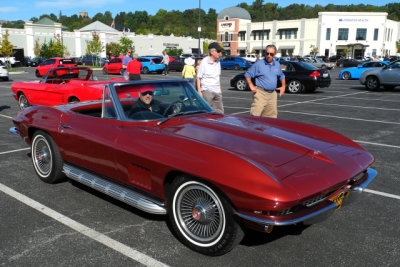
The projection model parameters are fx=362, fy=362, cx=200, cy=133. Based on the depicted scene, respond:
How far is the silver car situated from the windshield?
15.8 metres

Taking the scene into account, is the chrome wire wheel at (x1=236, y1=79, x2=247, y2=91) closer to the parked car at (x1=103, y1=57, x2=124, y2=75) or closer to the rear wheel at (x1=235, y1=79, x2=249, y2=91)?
the rear wheel at (x1=235, y1=79, x2=249, y2=91)

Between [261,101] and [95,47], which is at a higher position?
[95,47]

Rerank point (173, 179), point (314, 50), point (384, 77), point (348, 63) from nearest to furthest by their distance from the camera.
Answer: point (173, 179) < point (384, 77) < point (348, 63) < point (314, 50)

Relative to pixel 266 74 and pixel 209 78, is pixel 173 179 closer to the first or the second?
pixel 209 78

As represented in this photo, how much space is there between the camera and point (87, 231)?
3.55 m

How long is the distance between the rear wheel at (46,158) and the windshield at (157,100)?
128 cm

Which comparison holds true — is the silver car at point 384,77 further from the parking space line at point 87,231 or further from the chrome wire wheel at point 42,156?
the parking space line at point 87,231

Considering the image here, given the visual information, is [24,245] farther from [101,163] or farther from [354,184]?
[354,184]

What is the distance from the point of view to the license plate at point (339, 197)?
2982 mm

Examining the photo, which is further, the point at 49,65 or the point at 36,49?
the point at 36,49

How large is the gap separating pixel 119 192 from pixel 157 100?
117 centimetres

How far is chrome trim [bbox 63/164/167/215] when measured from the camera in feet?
10.9

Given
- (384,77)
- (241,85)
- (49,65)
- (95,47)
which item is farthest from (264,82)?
(95,47)

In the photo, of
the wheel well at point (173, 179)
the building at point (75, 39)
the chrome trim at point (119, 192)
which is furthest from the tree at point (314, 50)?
the wheel well at point (173, 179)
